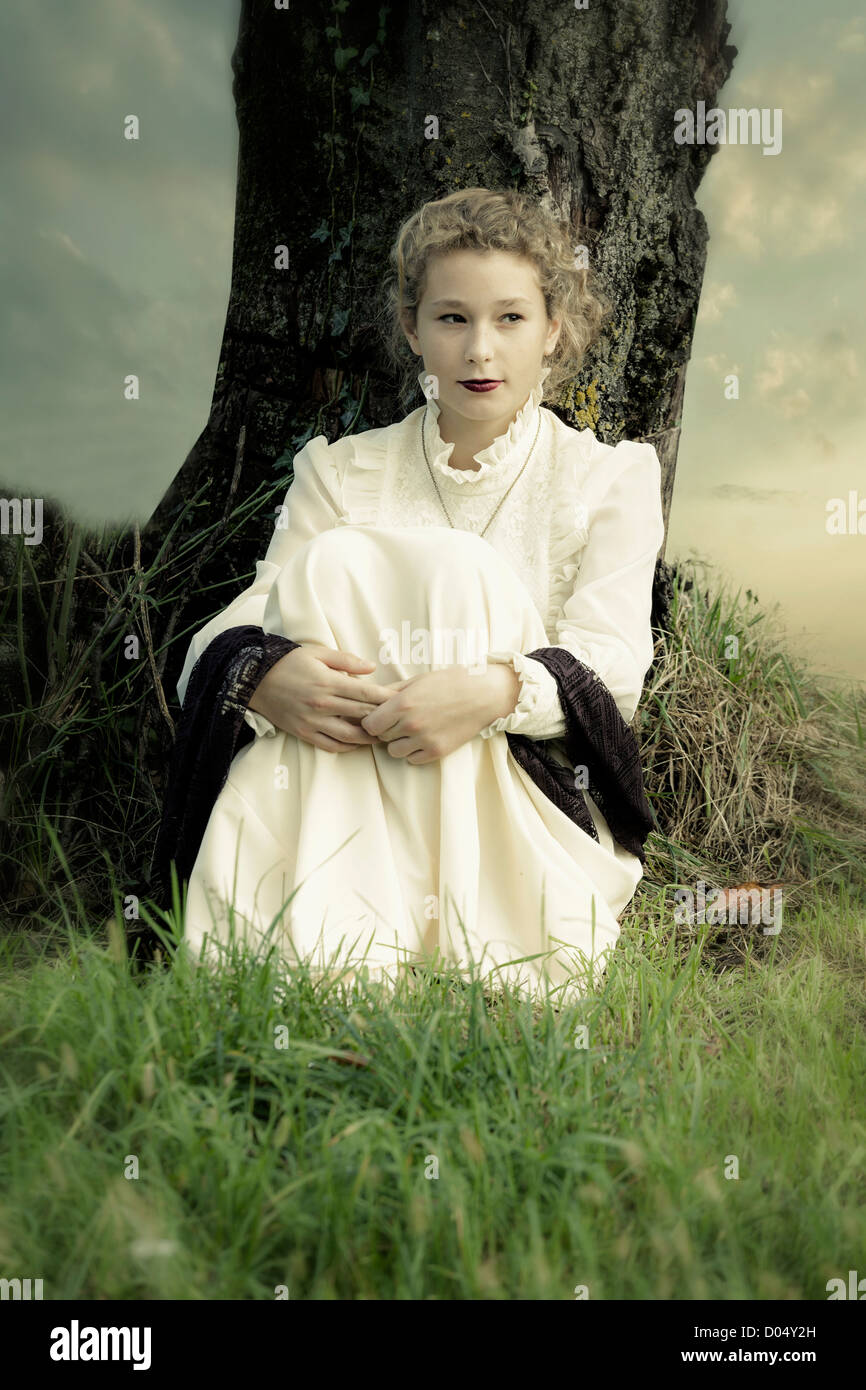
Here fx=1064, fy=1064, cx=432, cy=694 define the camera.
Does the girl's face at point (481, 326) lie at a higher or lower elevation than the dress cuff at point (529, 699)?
higher

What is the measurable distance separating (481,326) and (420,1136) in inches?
66.0

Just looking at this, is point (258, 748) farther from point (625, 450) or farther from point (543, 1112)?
point (625, 450)

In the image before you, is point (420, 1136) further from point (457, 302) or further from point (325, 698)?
point (457, 302)

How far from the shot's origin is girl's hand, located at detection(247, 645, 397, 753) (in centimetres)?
200

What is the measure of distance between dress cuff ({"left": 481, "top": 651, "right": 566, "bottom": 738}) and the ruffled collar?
61 cm

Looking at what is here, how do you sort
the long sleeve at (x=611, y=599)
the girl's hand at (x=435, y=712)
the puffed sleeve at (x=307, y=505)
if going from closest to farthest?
1. the girl's hand at (x=435, y=712)
2. the long sleeve at (x=611, y=599)
3. the puffed sleeve at (x=307, y=505)

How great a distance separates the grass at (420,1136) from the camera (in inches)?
49.6

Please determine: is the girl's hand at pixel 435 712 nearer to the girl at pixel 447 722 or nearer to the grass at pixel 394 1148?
the girl at pixel 447 722

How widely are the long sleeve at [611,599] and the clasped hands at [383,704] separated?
0.17ft

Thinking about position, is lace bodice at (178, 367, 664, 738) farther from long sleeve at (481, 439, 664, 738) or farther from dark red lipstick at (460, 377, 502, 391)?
dark red lipstick at (460, 377, 502, 391)

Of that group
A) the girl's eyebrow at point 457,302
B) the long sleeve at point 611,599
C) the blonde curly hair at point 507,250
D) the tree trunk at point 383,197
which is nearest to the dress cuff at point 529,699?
the long sleeve at point 611,599

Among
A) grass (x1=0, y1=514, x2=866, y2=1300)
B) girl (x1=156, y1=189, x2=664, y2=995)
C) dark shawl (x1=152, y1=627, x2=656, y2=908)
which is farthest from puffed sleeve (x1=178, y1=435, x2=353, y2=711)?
grass (x1=0, y1=514, x2=866, y2=1300)

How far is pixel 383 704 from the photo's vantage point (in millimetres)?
1980

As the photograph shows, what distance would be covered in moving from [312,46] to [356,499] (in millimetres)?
1415
